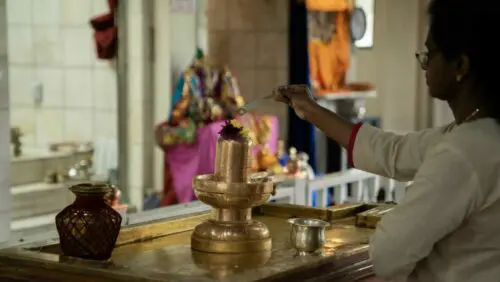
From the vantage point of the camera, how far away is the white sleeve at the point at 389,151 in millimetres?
1704

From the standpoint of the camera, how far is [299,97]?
1.83 m

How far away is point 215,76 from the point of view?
491cm

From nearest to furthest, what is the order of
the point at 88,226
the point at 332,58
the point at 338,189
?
the point at 88,226, the point at 338,189, the point at 332,58

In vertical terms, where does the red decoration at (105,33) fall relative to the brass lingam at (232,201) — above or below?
above

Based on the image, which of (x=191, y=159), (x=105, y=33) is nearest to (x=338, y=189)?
(x=191, y=159)

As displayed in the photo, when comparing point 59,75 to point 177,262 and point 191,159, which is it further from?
→ point 177,262

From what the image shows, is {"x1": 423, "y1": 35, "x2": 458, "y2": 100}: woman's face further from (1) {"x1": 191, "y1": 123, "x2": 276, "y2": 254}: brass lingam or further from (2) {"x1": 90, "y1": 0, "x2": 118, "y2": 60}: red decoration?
(2) {"x1": 90, "y1": 0, "x2": 118, "y2": 60}: red decoration

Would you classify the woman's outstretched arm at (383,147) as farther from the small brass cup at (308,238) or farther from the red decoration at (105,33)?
the red decoration at (105,33)

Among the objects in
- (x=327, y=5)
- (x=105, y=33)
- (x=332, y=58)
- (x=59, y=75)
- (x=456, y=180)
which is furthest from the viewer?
(x=332, y=58)

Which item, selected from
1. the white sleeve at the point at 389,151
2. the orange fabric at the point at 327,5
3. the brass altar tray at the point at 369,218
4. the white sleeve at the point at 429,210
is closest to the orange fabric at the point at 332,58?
the orange fabric at the point at 327,5

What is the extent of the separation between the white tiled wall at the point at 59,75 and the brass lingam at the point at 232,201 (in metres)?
3.50

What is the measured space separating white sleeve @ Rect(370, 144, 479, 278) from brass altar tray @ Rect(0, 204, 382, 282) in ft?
0.80

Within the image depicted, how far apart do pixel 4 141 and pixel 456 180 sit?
217 centimetres

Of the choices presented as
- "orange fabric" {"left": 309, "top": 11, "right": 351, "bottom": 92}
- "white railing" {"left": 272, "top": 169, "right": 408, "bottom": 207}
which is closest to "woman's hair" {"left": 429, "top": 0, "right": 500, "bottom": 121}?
"white railing" {"left": 272, "top": 169, "right": 408, "bottom": 207}
